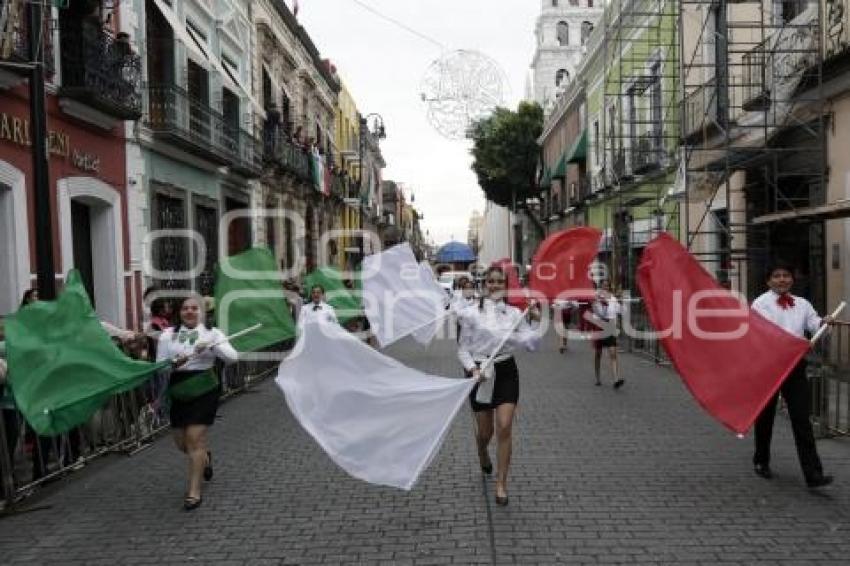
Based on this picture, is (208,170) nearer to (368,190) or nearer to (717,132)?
(717,132)

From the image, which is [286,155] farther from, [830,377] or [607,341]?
[830,377]

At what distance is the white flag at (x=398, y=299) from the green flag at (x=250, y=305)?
9.06 ft

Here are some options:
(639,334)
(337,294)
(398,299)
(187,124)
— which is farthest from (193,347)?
(639,334)

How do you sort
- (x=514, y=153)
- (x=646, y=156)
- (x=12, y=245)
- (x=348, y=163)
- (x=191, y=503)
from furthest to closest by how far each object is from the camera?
(x=514, y=153) → (x=348, y=163) → (x=646, y=156) → (x=12, y=245) → (x=191, y=503)

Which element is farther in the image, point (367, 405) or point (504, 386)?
point (504, 386)

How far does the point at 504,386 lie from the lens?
6195 mm

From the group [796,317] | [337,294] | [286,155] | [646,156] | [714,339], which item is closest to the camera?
[714,339]

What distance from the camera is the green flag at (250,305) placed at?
9117 mm

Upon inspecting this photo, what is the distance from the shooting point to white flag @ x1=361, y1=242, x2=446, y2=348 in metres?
12.6

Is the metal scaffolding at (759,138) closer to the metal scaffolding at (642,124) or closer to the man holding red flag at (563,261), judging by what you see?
the metal scaffolding at (642,124)

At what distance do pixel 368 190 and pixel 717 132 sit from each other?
97.9 ft

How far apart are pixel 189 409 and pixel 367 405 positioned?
1382mm

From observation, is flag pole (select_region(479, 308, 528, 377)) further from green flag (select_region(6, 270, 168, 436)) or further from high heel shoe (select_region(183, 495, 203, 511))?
green flag (select_region(6, 270, 168, 436))

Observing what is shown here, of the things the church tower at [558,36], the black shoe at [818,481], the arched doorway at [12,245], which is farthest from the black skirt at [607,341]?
the church tower at [558,36]
